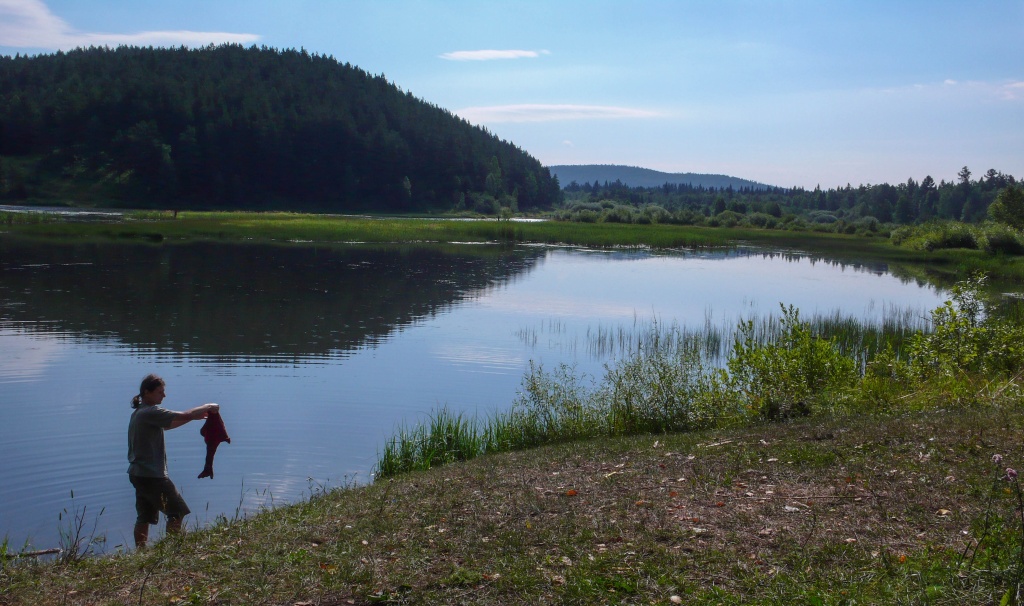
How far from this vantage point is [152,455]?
8430mm

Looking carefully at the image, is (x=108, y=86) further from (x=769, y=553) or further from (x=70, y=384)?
(x=769, y=553)

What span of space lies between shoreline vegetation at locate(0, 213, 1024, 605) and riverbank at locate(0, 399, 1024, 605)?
2 cm

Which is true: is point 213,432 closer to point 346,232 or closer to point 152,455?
point 152,455

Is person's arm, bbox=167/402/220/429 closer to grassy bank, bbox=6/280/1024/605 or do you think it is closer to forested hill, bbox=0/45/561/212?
grassy bank, bbox=6/280/1024/605

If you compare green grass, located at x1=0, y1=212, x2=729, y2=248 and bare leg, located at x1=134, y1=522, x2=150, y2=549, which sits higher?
green grass, located at x1=0, y1=212, x2=729, y2=248

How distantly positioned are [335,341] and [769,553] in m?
17.8

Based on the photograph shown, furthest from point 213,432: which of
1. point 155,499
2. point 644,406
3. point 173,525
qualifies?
point 644,406

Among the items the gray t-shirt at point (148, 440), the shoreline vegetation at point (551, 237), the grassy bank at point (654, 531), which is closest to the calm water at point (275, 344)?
the gray t-shirt at point (148, 440)

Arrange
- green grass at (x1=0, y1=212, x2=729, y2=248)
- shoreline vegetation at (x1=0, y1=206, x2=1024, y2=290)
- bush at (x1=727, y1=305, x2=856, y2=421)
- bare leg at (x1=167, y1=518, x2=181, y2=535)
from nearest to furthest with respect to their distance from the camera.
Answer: bare leg at (x1=167, y1=518, x2=181, y2=535) < bush at (x1=727, y1=305, x2=856, y2=421) < shoreline vegetation at (x1=0, y1=206, x2=1024, y2=290) < green grass at (x1=0, y1=212, x2=729, y2=248)

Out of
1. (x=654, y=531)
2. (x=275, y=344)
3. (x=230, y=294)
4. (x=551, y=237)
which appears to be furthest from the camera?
(x=551, y=237)

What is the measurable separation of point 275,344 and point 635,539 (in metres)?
16.7

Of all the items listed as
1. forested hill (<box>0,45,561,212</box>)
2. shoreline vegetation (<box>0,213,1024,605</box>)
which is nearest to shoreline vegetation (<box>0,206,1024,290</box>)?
shoreline vegetation (<box>0,213,1024,605</box>)

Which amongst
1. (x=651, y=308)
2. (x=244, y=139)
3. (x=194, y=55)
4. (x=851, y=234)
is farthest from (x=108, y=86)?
(x=651, y=308)

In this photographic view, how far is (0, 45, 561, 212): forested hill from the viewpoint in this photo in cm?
10800
